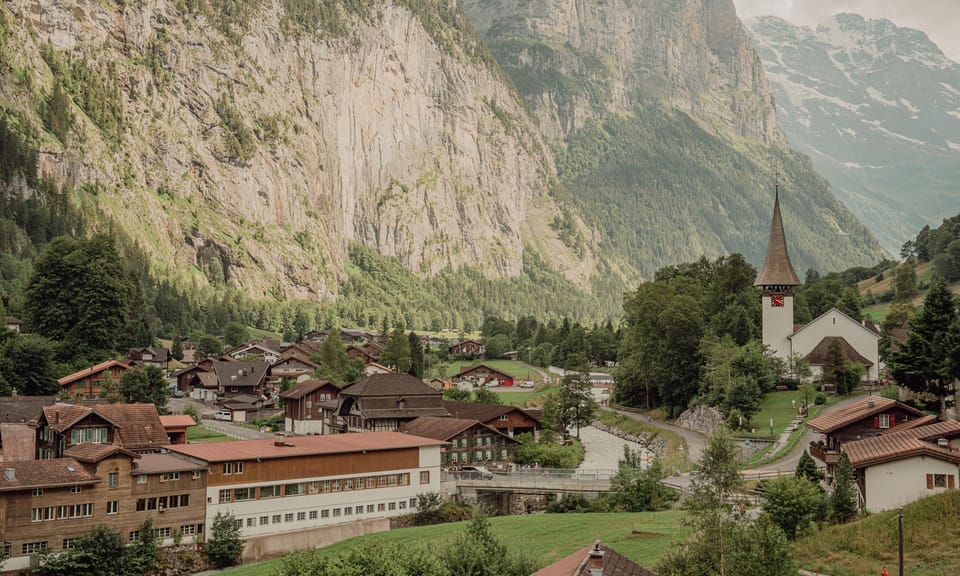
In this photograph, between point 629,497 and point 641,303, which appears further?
point 641,303

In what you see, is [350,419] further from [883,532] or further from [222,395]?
[883,532]

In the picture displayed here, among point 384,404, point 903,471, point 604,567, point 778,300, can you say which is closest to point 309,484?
point 384,404

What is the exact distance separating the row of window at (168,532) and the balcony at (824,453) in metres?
33.9

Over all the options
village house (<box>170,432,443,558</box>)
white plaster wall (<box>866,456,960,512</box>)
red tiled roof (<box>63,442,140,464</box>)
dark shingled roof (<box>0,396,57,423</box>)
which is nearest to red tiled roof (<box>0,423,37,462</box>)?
dark shingled roof (<box>0,396,57,423</box>)

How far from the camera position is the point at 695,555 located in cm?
3203

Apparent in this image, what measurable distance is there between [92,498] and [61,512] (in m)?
1.68

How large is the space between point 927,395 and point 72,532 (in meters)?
50.2

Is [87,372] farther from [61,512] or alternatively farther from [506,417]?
[61,512]

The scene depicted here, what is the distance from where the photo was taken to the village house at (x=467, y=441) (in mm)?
77812

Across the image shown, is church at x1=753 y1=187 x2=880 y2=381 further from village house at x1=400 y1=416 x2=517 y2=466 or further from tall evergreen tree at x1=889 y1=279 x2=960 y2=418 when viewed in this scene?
village house at x1=400 y1=416 x2=517 y2=466

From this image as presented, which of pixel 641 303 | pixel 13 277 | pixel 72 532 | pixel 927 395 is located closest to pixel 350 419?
pixel 641 303

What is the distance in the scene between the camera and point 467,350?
19112cm

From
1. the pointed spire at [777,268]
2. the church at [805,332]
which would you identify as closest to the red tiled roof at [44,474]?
the church at [805,332]

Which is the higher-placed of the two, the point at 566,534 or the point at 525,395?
the point at 525,395
